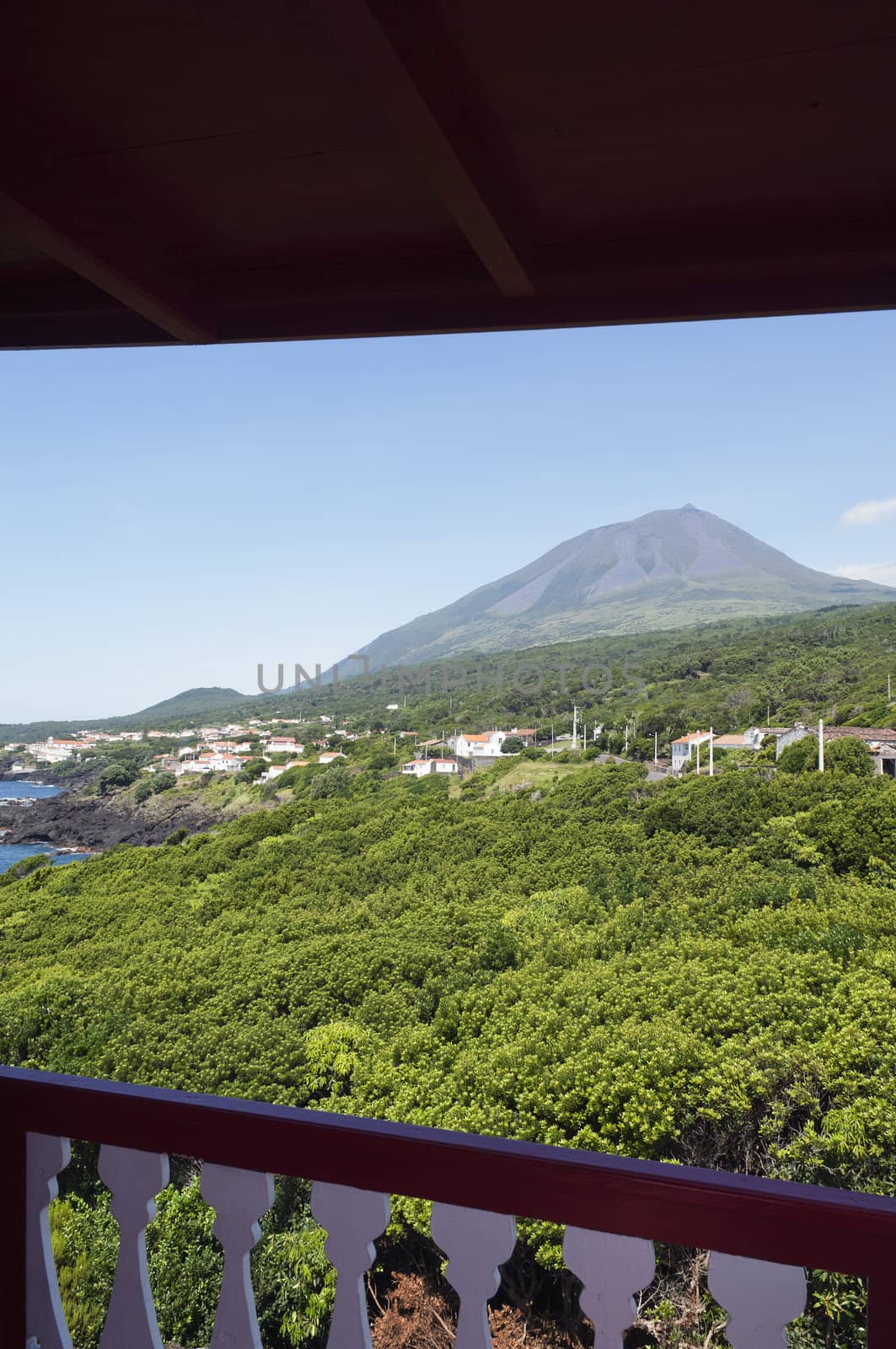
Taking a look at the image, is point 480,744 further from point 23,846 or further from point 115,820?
point 23,846

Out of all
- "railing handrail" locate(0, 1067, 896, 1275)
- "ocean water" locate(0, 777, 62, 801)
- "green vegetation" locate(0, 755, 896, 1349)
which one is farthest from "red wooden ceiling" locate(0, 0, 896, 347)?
"ocean water" locate(0, 777, 62, 801)

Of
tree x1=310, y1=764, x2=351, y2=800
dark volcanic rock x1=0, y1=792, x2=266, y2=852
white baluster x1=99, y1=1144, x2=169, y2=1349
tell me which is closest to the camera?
white baluster x1=99, y1=1144, x2=169, y2=1349

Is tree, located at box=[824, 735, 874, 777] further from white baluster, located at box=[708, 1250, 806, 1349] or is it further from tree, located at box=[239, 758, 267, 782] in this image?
white baluster, located at box=[708, 1250, 806, 1349]

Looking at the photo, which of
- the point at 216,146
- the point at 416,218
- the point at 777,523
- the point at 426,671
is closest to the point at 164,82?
the point at 216,146

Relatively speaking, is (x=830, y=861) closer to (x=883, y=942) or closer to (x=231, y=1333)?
(x=883, y=942)

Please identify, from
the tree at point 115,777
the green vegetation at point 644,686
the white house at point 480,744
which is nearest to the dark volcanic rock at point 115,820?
the tree at point 115,777
